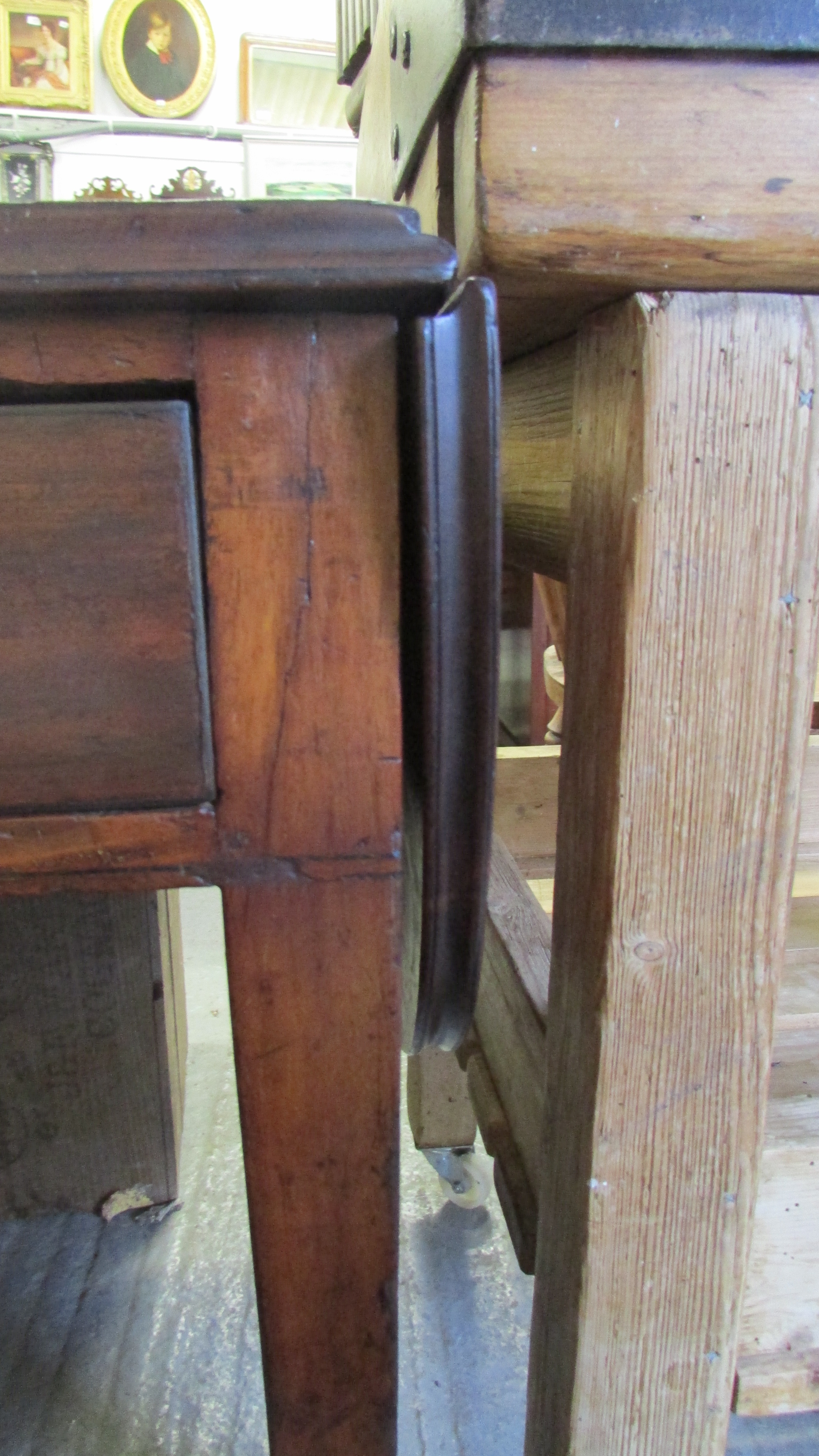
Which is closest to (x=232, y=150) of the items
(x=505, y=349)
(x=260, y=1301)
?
(x=505, y=349)

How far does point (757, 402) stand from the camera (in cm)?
37

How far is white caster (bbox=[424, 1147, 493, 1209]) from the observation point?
0.98m

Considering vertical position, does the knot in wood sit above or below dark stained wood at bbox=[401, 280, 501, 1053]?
below

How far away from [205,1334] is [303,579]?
782 mm

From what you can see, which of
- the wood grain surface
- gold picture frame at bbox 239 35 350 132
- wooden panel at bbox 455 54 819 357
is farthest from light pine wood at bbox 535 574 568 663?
gold picture frame at bbox 239 35 350 132

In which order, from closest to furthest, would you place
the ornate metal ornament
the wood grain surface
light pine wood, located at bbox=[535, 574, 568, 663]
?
the wood grain surface
light pine wood, located at bbox=[535, 574, 568, 663]
the ornate metal ornament

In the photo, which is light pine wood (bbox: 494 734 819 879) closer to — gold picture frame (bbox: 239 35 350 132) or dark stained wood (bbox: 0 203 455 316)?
dark stained wood (bbox: 0 203 455 316)

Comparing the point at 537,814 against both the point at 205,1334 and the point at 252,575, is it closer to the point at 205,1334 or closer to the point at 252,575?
the point at 205,1334

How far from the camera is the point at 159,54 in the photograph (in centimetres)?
276

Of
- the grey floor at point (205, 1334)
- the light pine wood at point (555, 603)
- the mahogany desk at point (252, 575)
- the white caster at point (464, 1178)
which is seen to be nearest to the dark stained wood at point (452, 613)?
the mahogany desk at point (252, 575)

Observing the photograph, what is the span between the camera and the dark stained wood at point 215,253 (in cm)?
28

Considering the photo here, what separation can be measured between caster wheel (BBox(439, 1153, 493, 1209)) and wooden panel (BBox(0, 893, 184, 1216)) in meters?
0.30

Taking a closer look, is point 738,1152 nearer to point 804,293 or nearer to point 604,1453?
point 604,1453

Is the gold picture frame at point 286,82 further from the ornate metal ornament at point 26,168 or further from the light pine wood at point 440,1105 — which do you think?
the light pine wood at point 440,1105
